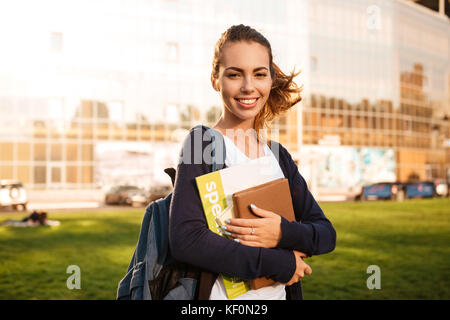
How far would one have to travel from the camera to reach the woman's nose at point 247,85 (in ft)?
5.81

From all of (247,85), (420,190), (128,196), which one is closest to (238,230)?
(247,85)

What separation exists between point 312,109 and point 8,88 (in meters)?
26.3

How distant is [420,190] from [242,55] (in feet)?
104

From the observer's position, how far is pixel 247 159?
1.79m

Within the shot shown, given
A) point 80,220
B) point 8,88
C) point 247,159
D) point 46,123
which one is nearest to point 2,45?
point 8,88

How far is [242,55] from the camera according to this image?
175 centimetres

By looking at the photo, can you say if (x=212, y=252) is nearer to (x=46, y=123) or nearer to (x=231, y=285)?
(x=231, y=285)

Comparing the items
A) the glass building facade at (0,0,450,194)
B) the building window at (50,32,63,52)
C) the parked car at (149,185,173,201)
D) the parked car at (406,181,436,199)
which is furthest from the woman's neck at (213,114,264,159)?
the building window at (50,32,63,52)

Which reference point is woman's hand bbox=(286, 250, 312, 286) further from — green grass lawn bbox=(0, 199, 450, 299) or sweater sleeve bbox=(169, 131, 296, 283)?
green grass lawn bbox=(0, 199, 450, 299)

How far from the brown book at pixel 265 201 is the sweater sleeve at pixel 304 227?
66 mm

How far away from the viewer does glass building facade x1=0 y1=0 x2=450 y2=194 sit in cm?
3238

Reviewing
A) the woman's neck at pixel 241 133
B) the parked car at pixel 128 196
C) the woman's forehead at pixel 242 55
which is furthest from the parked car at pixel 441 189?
the woman's forehead at pixel 242 55

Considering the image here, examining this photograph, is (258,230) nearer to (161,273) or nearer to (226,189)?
Result: (226,189)
